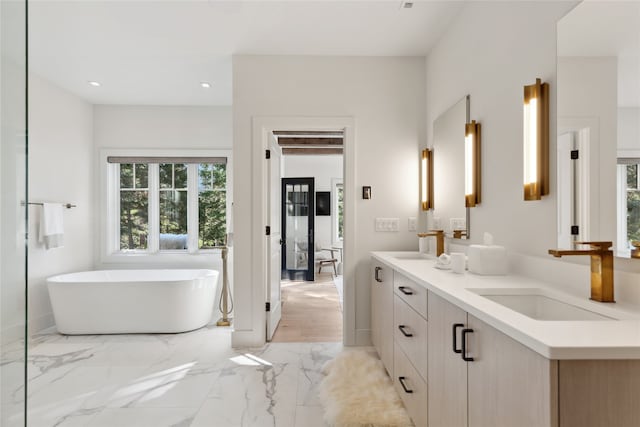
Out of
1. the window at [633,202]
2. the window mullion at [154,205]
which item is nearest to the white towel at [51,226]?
the window mullion at [154,205]

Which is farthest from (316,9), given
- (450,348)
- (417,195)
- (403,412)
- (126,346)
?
(126,346)

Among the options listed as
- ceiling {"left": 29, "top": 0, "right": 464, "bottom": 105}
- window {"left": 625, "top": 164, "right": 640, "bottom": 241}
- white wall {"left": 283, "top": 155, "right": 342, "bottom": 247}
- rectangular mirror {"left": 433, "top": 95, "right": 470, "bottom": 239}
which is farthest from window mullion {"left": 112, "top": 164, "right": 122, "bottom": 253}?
window {"left": 625, "top": 164, "right": 640, "bottom": 241}

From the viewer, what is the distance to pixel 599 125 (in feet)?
3.87

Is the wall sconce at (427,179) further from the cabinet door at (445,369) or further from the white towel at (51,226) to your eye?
the white towel at (51,226)

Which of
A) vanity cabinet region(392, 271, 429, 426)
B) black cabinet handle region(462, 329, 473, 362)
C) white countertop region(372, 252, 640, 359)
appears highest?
white countertop region(372, 252, 640, 359)

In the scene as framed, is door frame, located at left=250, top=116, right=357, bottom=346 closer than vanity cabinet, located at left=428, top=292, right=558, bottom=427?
No

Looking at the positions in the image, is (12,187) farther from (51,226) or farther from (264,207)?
(51,226)

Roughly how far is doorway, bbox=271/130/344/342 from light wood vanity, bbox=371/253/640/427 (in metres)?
1.75

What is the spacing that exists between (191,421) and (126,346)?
1.58 meters

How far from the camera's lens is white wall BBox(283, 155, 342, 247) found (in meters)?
7.51

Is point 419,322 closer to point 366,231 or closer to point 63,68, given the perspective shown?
point 366,231

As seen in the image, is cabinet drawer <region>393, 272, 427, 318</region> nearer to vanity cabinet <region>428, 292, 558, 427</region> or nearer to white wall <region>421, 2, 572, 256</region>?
vanity cabinet <region>428, 292, 558, 427</region>

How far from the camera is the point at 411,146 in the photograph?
317cm

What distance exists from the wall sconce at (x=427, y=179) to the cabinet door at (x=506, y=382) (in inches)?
77.7
